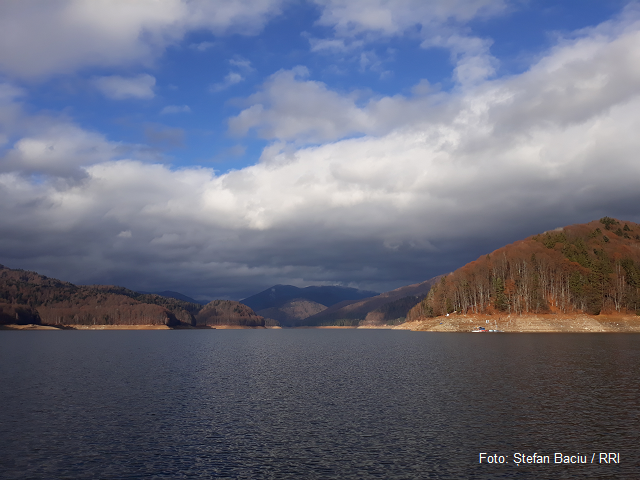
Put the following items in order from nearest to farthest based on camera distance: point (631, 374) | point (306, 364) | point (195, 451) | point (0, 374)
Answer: point (195, 451), point (631, 374), point (0, 374), point (306, 364)

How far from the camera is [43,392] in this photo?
2235 inches

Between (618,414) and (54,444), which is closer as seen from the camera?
(54,444)

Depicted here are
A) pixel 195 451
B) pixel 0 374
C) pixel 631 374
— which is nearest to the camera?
pixel 195 451

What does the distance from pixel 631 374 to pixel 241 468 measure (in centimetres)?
6440

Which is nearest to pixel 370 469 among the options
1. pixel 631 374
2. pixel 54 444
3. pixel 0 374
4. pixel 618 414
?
pixel 54 444

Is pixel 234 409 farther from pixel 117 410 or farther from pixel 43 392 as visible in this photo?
pixel 43 392

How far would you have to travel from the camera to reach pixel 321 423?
134ft

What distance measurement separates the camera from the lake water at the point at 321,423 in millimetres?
29438

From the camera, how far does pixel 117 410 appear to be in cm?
4678

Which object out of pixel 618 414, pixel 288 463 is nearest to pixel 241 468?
pixel 288 463

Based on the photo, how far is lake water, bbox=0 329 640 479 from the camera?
96.6ft

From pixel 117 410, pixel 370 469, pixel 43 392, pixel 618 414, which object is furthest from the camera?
pixel 43 392

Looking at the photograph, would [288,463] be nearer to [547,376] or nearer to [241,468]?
[241,468]

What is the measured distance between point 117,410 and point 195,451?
734 inches
